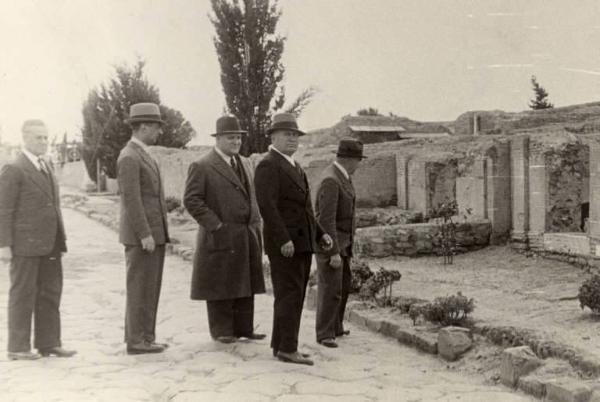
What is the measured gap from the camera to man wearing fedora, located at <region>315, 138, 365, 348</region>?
6320 mm

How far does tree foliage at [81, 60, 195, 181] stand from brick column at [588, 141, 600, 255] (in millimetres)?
27164

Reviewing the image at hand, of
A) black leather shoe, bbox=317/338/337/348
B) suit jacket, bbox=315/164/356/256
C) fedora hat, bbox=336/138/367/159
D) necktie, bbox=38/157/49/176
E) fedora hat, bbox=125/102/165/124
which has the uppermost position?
fedora hat, bbox=125/102/165/124

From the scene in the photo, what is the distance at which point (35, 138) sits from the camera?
18.9 feet

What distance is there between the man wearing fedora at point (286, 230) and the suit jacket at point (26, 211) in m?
1.66

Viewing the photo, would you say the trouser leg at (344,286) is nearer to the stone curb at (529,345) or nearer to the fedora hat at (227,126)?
the stone curb at (529,345)

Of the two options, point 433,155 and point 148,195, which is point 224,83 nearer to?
point 433,155

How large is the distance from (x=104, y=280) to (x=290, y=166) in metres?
5.51

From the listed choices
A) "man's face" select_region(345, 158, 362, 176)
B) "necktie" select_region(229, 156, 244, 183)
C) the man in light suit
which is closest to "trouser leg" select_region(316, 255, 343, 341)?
"man's face" select_region(345, 158, 362, 176)

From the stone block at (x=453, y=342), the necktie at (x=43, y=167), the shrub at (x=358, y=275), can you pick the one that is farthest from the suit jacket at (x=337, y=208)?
the necktie at (x=43, y=167)

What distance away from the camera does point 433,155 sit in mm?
17359

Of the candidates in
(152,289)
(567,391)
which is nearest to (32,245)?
(152,289)

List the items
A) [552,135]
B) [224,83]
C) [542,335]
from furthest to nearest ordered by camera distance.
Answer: [224,83] < [552,135] < [542,335]

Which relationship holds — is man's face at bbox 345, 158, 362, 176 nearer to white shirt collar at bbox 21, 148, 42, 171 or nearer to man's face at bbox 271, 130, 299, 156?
man's face at bbox 271, 130, 299, 156

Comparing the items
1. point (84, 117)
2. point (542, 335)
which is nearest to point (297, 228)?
point (542, 335)
